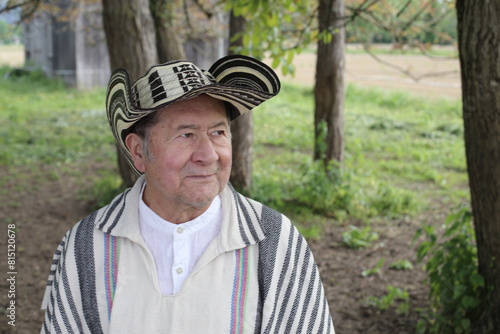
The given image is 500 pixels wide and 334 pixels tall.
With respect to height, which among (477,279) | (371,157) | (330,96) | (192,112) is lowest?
(477,279)

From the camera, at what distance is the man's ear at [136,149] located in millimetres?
2045

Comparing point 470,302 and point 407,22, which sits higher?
point 407,22

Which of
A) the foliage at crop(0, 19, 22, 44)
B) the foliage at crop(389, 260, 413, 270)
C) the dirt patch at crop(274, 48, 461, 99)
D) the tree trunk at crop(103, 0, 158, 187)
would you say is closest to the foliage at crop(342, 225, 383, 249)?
the foliage at crop(389, 260, 413, 270)

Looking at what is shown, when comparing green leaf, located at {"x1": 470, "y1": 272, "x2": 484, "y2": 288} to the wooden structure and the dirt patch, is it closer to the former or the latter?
the dirt patch

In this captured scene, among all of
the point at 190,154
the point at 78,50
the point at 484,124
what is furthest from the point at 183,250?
the point at 78,50

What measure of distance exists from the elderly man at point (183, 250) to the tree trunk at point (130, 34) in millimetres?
3367

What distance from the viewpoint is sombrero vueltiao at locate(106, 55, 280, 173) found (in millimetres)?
1868

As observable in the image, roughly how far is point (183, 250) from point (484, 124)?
1.83 meters

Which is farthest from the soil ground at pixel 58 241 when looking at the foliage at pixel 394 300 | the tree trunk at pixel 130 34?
the tree trunk at pixel 130 34

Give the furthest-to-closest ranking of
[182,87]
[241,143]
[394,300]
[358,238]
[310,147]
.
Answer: [310,147] → [241,143] → [358,238] → [394,300] → [182,87]

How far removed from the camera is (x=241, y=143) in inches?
262

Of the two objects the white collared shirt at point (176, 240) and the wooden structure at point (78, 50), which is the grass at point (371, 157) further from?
the white collared shirt at point (176, 240)

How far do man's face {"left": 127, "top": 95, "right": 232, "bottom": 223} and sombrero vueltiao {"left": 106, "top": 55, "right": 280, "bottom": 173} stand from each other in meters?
0.07

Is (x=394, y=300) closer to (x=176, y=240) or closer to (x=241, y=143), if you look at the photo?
(x=241, y=143)
